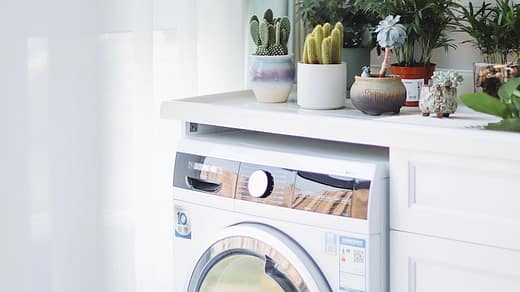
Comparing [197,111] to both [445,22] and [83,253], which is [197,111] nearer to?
[83,253]

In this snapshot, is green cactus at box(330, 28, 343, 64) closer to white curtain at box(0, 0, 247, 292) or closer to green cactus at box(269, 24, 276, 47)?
green cactus at box(269, 24, 276, 47)

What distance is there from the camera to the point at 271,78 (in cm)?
232

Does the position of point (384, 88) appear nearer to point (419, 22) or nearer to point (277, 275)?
point (419, 22)

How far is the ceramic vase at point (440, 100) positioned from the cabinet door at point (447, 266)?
29 cm

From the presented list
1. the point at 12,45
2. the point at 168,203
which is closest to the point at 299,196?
the point at 168,203

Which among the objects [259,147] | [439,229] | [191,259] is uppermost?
[259,147]

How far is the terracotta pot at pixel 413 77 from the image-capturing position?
2227mm

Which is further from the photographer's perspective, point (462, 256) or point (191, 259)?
point (191, 259)

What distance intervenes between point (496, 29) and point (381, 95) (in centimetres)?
36

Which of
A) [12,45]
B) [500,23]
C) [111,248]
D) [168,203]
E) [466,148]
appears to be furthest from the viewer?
[168,203]

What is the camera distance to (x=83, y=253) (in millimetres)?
2240

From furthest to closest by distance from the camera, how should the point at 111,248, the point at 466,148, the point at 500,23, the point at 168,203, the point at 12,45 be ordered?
1. the point at 168,203
2. the point at 111,248
3. the point at 500,23
4. the point at 12,45
5. the point at 466,148

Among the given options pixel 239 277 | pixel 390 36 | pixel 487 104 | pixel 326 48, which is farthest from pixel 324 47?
pixel 239 277

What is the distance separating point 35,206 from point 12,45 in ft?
1.28
